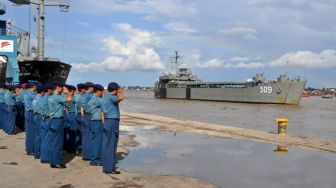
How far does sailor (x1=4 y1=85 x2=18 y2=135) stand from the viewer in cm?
1259

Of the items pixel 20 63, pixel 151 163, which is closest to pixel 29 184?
pixel 151 163

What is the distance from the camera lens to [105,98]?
752 cm

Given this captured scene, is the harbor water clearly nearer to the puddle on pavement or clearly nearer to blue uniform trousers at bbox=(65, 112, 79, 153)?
the puddle on pavement

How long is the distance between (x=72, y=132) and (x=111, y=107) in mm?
2570

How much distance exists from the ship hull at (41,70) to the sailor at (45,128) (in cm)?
2095

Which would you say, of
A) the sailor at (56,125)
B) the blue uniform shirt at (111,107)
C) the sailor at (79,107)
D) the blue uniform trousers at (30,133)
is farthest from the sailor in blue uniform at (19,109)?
the blue uniform shirt at (111,107)

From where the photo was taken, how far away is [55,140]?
8109 millimetres

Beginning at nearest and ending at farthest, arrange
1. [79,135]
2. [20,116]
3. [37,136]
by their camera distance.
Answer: [37,136] < [79,135] < [20,116]

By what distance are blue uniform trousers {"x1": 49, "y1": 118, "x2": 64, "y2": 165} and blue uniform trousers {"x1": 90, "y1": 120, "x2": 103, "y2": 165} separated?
23.7 inches

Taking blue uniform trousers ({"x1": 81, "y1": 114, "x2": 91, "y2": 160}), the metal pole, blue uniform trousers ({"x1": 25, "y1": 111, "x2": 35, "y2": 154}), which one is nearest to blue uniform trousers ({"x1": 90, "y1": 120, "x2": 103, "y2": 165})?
blue uniform trousers ({"x1": 81, "y1": 114, "x2": 91, "y2": 160})

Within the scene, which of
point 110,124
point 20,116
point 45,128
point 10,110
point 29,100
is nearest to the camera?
point 110,124

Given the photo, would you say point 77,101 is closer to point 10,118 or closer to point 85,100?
point 85,100

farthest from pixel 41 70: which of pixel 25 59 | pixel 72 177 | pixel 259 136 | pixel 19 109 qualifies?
pixel 72 177

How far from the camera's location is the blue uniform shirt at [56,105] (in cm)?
801
